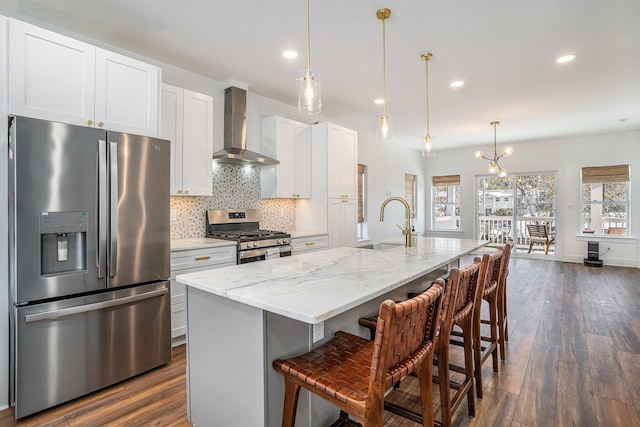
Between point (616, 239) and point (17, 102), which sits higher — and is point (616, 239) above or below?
below

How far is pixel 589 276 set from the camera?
19.4 feet

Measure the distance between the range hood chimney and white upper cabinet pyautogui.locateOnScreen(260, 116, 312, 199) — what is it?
0.34m

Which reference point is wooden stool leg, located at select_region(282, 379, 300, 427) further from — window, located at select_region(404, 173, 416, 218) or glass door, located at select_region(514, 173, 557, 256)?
glass door, located at select_region(514, 173, 557, 256)

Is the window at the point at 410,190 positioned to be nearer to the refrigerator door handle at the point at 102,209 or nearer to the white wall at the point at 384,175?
the white wall at the point at 384,175

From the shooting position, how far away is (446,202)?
9.12 metres

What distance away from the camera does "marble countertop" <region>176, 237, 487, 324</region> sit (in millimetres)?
1255

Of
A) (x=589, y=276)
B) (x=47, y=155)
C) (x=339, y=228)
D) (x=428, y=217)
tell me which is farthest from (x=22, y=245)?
(x=428, y=217)

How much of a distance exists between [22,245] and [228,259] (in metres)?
1.62

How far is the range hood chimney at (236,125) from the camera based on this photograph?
12.9ft

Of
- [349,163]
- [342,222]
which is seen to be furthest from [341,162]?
[342,222]

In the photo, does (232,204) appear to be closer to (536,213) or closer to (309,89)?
(309,89)

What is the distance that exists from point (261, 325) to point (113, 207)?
1616 millimetres

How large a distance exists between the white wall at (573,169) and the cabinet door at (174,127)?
24.4 ft

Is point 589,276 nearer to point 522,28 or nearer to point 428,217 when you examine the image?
point 428,217
